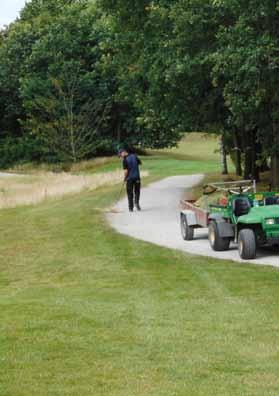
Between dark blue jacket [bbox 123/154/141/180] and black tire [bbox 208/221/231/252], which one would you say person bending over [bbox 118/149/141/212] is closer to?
dark blue jacket [bbox 123/154/141/180]

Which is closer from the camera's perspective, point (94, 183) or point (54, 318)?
point (54, 318)

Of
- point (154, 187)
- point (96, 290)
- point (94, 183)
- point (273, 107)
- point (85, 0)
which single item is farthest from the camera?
point (85, 0)

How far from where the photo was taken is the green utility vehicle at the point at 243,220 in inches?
667

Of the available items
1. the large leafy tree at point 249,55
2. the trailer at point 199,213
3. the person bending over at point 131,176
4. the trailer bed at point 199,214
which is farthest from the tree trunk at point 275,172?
the trailer bed at point 199,214

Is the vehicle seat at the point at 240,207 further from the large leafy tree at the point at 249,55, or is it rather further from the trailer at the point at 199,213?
the large leafy tree at the point at 249,55

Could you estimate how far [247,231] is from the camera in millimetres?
17094

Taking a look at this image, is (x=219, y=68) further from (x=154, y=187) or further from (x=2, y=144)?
(x=2, y=144)

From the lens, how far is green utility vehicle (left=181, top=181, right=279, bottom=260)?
17.0 metres

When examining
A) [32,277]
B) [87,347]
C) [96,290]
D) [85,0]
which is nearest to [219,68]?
[32,277]

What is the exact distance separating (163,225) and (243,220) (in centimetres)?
653

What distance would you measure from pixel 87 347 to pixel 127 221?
1543 centimetres

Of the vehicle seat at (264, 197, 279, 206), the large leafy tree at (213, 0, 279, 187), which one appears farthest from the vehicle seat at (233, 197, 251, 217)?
the large leafy tree at (213, 0, 279, 187)

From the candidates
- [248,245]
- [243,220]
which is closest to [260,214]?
[243,220]

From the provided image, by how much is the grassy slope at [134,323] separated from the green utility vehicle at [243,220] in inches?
33.1
